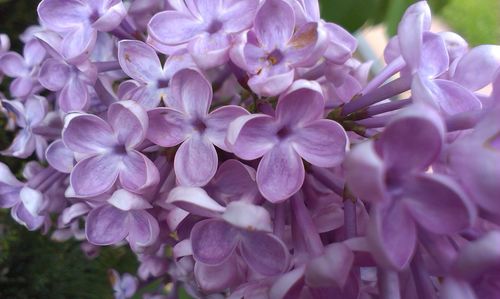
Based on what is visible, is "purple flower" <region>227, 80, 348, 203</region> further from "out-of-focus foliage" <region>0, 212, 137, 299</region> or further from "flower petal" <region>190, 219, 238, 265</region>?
"out-of-focus foliage" <region>0, 212, 137, 299</region>

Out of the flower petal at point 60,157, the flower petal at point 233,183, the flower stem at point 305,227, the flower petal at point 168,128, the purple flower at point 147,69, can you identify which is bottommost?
the flower petal at point 60,157

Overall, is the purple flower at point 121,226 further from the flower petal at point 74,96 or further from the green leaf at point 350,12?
the green leaf at point 350,12

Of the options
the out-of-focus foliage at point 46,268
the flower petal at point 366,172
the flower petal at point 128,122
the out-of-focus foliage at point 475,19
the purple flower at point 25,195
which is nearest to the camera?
the flower petal at point 366,172

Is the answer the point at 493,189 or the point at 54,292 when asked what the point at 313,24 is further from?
the point at 54,292

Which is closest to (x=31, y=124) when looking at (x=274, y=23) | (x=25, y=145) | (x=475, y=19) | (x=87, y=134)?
(x=25, y=145)

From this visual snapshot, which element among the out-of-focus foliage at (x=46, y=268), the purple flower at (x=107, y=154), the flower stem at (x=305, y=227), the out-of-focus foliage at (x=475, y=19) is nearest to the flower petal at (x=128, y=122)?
the purple flower at (x=107, y=154)

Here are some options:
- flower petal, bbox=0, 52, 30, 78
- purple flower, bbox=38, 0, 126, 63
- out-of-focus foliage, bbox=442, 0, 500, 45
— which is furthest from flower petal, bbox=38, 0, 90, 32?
out-of-focus foliage, bbox=442, 0, 500, 45

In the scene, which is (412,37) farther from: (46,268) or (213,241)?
(46,268)
